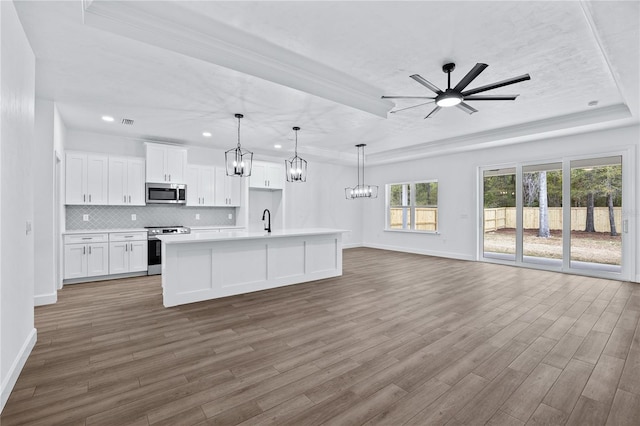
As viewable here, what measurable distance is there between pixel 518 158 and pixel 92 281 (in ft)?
29.2

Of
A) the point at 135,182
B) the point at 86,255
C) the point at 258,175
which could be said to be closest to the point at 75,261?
the point at 86,255

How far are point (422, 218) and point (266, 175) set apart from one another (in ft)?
15.2

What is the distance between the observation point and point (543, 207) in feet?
20.9

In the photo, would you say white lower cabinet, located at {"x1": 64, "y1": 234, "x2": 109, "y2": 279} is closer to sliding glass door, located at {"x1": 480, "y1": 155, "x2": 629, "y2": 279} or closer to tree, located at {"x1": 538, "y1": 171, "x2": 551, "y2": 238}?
sliding glass door, located at {"x1": 480, "y1": 155, "x2": 629, "y2": 279}

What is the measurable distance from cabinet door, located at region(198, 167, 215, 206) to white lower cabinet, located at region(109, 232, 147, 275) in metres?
1.46

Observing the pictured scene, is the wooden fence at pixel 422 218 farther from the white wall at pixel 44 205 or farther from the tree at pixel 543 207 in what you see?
the white wall at pixel 44 205

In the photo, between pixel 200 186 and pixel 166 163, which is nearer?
pixel 166 163

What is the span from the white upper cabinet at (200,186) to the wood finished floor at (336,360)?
2619mm

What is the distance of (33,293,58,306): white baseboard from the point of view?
3929 millimetres

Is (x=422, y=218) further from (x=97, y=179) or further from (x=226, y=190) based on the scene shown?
(x=97, y=179)

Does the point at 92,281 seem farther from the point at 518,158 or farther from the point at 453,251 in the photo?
the point at 518,158

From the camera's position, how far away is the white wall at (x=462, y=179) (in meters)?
5.40

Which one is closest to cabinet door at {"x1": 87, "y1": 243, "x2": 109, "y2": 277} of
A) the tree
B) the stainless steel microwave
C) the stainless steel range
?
the stainless steel range

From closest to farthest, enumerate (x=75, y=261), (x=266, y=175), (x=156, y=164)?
(x=75, y=261), (x=156, y=164), (x=266, y=175)
